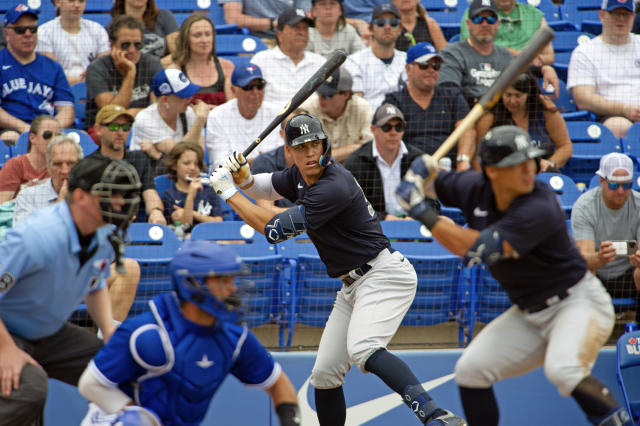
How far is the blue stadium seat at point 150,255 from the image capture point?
579 centimetres

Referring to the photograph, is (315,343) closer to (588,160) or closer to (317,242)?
(317,242)

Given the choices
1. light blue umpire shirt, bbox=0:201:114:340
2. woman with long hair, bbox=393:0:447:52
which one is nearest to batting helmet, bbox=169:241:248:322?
light blue umpire shirt, bbox=0:201:114:340

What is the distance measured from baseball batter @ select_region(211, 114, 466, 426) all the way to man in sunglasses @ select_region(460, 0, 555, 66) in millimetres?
4124

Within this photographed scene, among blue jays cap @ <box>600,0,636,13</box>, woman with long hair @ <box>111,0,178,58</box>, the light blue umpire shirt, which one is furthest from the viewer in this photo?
woman with long hair @ <box>111,0,178,58</box>

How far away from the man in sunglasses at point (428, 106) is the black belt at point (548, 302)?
3.22 m

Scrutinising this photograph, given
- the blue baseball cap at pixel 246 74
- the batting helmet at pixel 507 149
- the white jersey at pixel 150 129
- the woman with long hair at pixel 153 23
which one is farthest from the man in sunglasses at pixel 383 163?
the batting helmet at pixel 507 149

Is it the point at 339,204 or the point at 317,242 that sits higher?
the point at 339,204

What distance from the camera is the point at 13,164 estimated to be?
610cm

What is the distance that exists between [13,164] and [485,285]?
3495mm

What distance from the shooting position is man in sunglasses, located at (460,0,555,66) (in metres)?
8.34

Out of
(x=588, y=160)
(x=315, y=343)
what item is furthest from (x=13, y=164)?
(x=588, y=160)

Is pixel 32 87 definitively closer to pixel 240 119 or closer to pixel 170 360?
pixel 240 119

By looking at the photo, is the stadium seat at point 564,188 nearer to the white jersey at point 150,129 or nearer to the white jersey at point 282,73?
the white jersey at point 282,73

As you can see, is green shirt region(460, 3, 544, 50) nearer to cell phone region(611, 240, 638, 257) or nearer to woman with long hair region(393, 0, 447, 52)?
woman with long hair region(393, 0, 447, 52)
